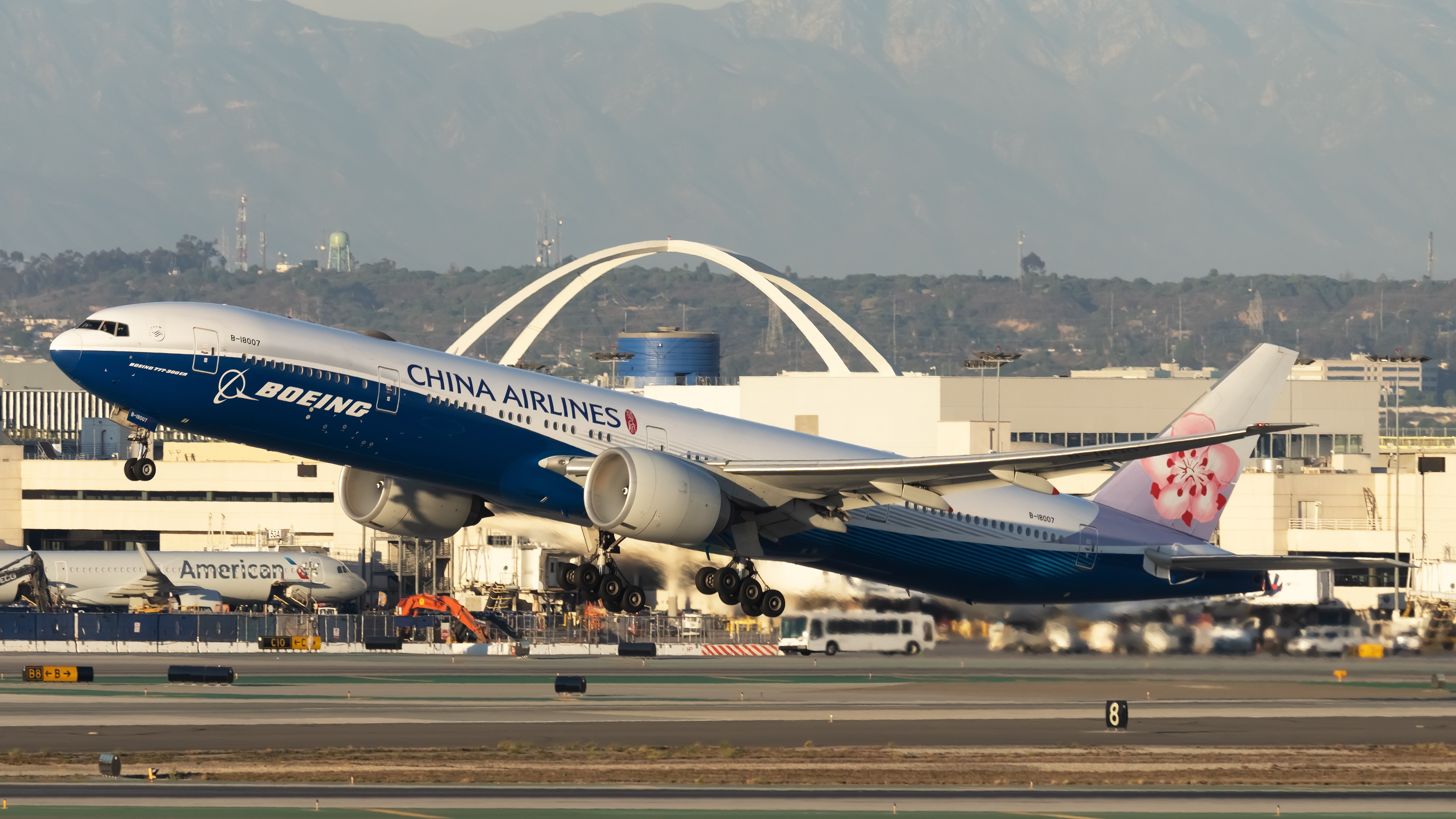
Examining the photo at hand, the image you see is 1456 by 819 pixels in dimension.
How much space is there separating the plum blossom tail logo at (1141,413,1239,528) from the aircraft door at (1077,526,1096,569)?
3.31m

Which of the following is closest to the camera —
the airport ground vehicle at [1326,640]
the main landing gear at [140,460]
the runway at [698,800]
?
the runway at [698,800]

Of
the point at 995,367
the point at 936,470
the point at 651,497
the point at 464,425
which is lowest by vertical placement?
the point at 651,497

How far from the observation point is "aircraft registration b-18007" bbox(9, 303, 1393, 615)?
4469 cm

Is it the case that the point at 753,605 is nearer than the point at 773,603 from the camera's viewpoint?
Yes

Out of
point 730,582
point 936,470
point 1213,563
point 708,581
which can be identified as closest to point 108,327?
point 708,581

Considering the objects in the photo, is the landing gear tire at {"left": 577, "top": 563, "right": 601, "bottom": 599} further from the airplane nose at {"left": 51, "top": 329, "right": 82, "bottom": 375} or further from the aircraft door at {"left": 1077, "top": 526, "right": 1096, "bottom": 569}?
the aircraft door at {"left": 1077, "top": 526, "right": 1096, "bottom": 569}

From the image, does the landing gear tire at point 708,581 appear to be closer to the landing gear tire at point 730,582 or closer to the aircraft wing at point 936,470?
the landing gear tire at point 730,582

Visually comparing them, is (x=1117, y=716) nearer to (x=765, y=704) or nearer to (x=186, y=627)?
(x=765, y=704)

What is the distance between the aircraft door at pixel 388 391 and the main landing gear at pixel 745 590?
9.72 m

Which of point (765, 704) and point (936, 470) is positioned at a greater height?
point (936, 470)

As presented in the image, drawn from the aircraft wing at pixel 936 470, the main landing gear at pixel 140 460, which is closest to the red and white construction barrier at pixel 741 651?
the aircraft wing at pixel 936 470

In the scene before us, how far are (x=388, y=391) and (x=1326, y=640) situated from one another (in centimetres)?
3491

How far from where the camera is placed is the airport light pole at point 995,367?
5157 inches

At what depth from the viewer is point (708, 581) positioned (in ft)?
171
